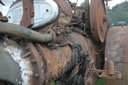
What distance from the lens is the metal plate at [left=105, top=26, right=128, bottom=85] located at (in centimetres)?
284

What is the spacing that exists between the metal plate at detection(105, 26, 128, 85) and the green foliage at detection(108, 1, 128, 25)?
18.0 metres

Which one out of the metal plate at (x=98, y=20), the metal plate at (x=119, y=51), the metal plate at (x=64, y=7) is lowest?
the metal plate at (x=119, y=51)

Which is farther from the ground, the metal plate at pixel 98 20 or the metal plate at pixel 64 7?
the metal plate at pixel 64 7

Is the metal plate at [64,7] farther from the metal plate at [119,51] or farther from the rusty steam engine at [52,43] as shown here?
the metal plate at [119,51]

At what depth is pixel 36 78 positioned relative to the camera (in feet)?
5.29

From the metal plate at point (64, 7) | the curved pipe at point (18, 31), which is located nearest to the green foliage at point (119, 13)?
the metal plate at point (64, 7)

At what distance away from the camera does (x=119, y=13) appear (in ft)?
73.6

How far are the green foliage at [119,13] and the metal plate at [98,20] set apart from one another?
1766cm

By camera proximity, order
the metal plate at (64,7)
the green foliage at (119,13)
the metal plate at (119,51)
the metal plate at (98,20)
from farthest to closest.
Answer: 1. the green foliage at (119,13)
2. the metal plate at (98,20)
3. the metal plate at (119,51)
4. the metal plate at (64,7)

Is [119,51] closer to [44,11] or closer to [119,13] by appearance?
[44,11]

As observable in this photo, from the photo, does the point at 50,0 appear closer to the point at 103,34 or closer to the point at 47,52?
the point at 47,52

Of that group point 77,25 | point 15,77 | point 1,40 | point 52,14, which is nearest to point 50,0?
point 52,14

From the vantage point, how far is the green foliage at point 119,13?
21797 mm

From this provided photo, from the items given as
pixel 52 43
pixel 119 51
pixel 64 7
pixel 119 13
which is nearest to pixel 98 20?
pixel 119 51
